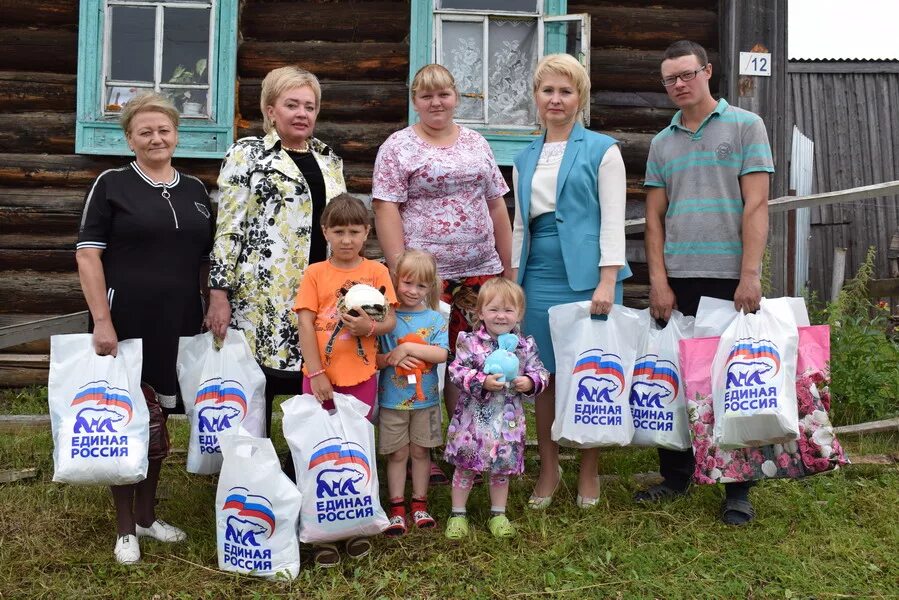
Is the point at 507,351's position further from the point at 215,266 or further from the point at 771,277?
the point at 771,277

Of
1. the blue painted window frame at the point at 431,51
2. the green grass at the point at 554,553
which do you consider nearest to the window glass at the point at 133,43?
the blue painted window frame at the point at 431,51

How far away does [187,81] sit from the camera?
16.9 ft

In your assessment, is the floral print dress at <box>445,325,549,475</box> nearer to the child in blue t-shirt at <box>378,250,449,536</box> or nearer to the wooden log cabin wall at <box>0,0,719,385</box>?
the child in blue t-shirt at <box>378,250,449,536</box>

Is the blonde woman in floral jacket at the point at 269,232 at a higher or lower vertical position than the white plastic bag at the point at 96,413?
higher

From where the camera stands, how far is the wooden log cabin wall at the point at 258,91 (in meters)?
5.16

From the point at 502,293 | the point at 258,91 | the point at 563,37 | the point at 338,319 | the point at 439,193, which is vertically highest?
the point at 563,37

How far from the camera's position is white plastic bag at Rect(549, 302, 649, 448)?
3049 mm

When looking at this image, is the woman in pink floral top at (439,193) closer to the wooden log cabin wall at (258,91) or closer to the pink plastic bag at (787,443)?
the pink plastic bag at (787,443)

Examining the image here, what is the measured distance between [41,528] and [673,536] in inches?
94.9

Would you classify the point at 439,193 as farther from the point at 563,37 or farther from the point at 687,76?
the point at 563,37

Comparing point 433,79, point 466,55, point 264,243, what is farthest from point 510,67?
point 264,243

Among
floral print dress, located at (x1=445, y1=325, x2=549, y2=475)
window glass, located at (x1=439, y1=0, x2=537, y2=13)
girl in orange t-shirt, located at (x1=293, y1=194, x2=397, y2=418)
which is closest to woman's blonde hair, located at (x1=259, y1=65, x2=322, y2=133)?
girl in orange t-shirt, located at (x1=293, y1=194, x2=397, y2=418)

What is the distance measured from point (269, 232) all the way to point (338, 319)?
Answer: 1.51ft

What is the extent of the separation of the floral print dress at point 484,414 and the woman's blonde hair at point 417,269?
249 millimetres
